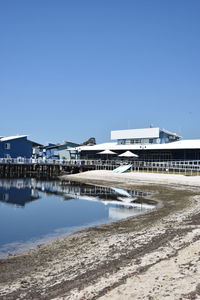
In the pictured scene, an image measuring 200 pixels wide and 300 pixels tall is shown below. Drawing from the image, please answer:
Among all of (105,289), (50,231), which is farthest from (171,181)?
(105,289)

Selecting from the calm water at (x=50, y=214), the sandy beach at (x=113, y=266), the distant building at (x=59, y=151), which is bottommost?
the calm water at (x=50, y=214)

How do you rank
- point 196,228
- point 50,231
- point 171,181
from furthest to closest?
point 171,181
point 50,231
point 196,228

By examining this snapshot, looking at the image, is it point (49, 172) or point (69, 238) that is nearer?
point (69, 238)

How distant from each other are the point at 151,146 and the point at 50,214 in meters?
33.6

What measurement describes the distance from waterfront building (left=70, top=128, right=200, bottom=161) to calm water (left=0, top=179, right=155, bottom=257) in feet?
72.7

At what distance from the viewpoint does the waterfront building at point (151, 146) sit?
48.0m

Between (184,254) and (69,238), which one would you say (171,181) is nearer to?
(69,238)

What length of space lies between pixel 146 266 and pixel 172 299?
1.84 metres

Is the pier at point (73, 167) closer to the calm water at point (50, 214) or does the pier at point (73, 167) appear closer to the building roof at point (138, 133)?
the building roof at point (138, 133)

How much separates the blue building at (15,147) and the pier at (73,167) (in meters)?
3.08

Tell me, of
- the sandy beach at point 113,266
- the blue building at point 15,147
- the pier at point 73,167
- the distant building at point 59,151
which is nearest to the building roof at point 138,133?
the pier at point 73,167

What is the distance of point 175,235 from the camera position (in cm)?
1068

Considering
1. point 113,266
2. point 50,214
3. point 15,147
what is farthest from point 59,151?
point 113,266

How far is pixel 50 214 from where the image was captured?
2058 cm
